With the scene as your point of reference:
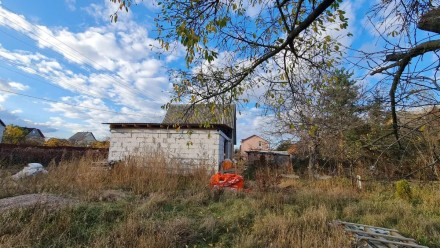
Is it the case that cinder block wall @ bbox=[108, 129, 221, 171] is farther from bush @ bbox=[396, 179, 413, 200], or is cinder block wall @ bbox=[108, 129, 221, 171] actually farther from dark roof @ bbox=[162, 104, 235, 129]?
dark roof @ bbox=[162, 104, 235, 129]

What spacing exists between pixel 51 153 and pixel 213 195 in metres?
15.0

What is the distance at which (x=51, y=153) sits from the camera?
59.3 feet

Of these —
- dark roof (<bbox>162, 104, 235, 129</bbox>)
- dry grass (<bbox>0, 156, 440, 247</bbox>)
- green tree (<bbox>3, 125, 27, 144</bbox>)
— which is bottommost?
dry grass (<bbox>0, 156, 440, 247</bbox>)

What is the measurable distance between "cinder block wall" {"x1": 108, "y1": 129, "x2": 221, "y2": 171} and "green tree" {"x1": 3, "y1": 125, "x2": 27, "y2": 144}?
29397 millimetres

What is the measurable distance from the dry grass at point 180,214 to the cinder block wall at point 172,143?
3886 mm

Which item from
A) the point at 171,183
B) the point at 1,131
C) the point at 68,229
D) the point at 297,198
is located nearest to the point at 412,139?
the point at 68,229

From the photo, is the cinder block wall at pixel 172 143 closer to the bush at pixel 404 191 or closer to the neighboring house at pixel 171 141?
the neighboring house at pixel 171 141

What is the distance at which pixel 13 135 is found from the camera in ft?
120

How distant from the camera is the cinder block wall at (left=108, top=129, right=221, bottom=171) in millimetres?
13818

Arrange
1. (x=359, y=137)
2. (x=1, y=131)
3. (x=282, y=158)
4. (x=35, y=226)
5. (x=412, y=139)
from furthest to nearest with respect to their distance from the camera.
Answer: (x=1, y=131) < (x=282, y=158) < (x=35, y=226) < (x=359, y=137) < (x=412, y=139)

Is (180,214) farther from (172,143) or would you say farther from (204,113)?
(172,143)

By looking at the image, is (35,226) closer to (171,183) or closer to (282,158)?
(171,183)

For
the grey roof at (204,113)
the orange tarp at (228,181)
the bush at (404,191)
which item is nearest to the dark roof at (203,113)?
the grey roof at (204,113)

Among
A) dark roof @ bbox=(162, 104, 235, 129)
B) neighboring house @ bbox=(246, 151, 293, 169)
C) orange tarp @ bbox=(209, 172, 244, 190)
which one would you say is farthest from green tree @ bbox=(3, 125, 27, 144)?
dark roof @ bbox=(162, 104, 235, 129)
